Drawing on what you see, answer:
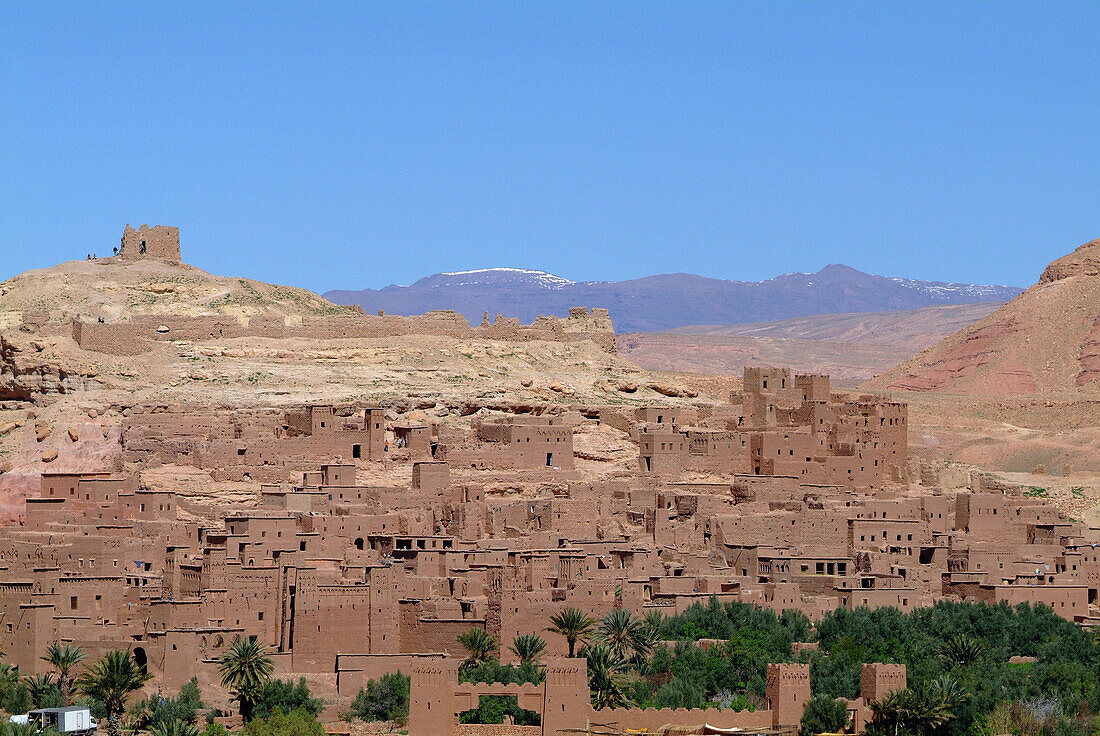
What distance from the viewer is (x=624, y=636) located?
4853 centimetres

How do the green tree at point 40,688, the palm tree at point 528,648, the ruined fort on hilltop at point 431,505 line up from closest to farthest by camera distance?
the green tree at point 40,688 → the ruined fort on hilltop at point 431,505 → the palm tree at point 528,648

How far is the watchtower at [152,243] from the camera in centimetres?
7731

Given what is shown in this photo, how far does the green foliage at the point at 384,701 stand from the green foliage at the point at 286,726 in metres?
1.34

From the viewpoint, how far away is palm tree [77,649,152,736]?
44531mm

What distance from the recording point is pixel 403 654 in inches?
1859

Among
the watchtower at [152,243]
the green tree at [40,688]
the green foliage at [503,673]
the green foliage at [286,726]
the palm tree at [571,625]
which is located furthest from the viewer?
the watchtower at [152,243]

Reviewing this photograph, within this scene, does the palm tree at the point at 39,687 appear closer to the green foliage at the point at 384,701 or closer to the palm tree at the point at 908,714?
the green foliage at the point at 384,701

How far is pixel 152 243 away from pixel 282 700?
35194 mm

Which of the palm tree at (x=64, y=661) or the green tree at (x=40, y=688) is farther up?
the palm tree at (x=64, y=661)

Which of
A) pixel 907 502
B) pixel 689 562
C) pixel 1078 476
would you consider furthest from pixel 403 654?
pixel 1078 476

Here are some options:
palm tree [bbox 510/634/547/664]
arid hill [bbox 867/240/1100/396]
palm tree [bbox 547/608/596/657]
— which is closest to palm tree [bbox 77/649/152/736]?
palm tree [bbox 510/634/547/664]

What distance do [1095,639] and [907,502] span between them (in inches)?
327

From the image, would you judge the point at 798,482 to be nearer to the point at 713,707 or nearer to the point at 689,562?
the point at 689,562

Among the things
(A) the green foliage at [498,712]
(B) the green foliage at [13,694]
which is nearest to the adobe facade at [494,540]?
(A) the green foliage at [498,712]
